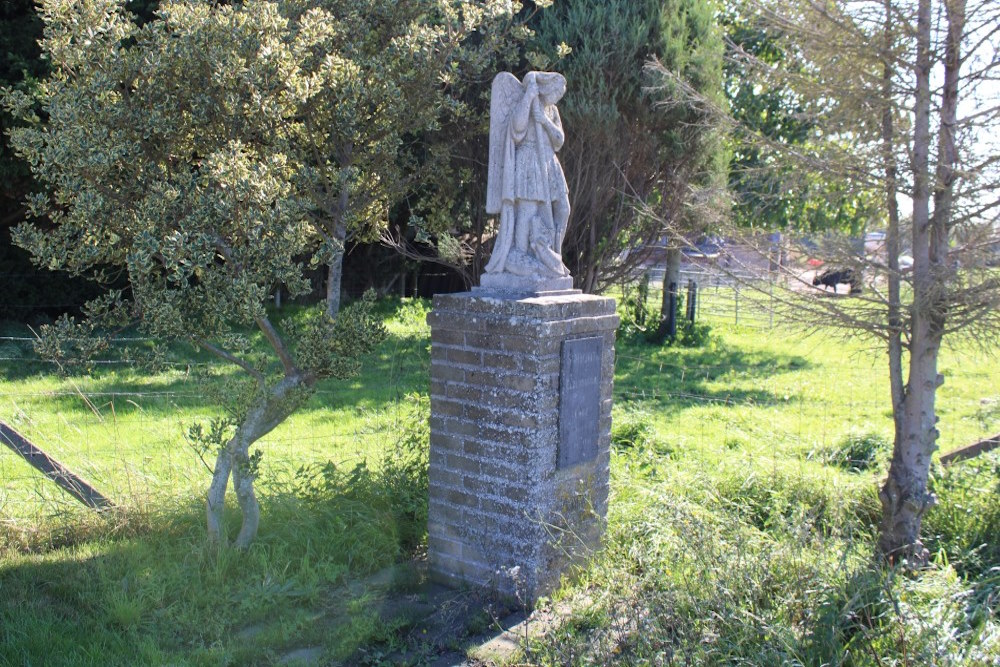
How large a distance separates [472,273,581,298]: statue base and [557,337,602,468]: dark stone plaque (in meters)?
0.33

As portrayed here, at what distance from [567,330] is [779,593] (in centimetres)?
168

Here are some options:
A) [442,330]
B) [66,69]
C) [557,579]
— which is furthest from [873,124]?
[66,69]

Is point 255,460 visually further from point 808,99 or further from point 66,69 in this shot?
point 808,99

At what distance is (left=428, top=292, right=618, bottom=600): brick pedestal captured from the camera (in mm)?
4531

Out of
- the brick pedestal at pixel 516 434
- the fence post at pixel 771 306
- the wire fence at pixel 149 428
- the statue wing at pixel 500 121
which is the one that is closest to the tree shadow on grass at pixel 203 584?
the wire fence at pixel 149 428

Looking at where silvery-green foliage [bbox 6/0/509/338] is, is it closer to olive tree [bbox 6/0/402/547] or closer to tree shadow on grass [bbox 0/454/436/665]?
olive tree [bbox 6/0/402/547]

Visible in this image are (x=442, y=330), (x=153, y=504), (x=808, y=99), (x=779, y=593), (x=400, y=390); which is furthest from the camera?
(x=400, y=390)

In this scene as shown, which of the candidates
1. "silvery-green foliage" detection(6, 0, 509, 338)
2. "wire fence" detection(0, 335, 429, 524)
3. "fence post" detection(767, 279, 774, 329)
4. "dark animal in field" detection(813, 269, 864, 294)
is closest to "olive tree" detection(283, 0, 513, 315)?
"silvery-green foliage" detection(6, 0, 509, 338)

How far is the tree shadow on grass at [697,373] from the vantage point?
32.9 ft

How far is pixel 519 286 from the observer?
483 cm

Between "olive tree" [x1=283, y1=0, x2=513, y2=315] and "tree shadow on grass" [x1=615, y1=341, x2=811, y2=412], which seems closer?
"olive tree" [x1=283, y1=0, x2=513, y2=315]

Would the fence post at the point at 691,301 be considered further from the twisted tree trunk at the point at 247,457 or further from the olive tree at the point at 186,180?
the twisted tree trunk at the point at 247,457

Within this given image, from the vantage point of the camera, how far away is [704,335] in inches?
615

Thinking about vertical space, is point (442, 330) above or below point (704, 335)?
above
